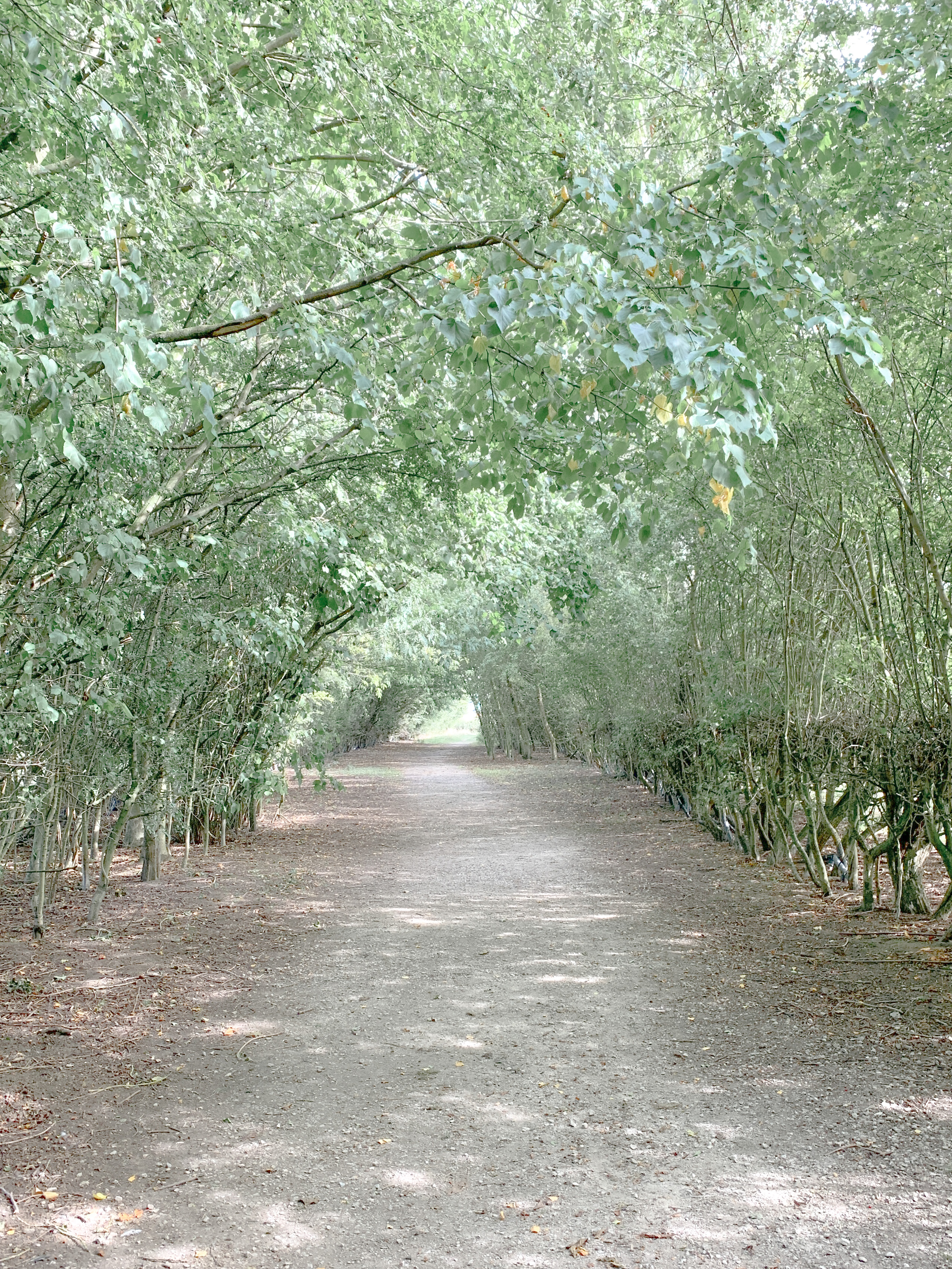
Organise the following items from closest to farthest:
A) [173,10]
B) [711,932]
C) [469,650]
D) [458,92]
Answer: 1. [173,10]
2. [458,92]
3. [711,932]
4. [469,650]

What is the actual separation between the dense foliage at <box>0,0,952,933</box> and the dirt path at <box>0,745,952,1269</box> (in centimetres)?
184

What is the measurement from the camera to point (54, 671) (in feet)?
19.0

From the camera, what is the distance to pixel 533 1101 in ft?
14.3

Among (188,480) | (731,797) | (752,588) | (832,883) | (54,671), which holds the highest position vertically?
(188,480)

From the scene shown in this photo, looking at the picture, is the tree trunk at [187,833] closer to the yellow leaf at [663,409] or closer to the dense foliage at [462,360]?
the dense foliage at [462,360]

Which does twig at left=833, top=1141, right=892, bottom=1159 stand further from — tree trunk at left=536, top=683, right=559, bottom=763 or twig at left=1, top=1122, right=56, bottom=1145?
tree trunk at left=536, top=683, right=559, bottom=763

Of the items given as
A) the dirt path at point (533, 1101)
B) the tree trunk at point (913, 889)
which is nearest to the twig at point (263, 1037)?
the dirt path at point (533, 1101)

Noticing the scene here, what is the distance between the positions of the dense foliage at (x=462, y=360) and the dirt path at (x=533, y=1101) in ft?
6.03

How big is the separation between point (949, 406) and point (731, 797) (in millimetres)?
5949

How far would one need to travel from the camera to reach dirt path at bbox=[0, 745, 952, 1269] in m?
3.23

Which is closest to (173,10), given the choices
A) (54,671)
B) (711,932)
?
(54,671)

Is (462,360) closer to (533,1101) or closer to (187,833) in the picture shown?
(533,1101)

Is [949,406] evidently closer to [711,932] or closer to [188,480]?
[711,932]

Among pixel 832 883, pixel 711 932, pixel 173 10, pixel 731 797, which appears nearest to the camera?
pixel 173 10
